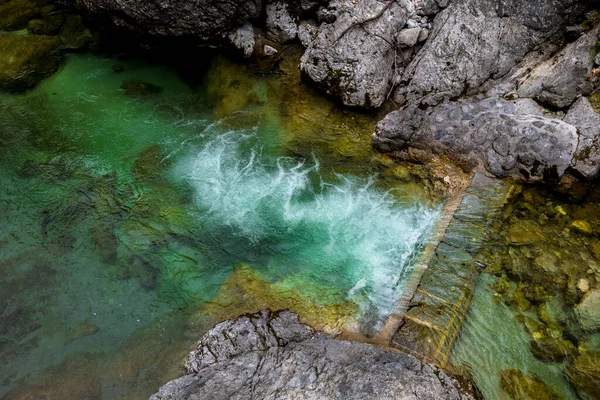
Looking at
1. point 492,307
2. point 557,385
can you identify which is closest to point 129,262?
point 492,307

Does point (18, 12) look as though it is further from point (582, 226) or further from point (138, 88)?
point (582, 226)

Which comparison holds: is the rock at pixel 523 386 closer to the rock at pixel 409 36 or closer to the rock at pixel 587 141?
the rock at pixel 587 141

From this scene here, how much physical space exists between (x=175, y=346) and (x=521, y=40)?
338 inches

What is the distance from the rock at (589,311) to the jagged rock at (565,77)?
3730 mm

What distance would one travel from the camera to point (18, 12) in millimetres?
11016

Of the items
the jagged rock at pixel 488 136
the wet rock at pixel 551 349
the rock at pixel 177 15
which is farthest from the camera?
the rock at pixel 177 15

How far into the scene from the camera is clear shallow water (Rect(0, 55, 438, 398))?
250 inches

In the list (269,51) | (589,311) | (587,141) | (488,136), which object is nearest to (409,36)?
(488,136)

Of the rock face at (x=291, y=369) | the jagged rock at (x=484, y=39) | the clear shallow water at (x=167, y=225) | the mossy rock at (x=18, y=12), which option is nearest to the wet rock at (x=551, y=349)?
the rock face at (x=291, y=369)

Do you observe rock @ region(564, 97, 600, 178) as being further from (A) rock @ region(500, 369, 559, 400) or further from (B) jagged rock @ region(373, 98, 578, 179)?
(A) rock @ region(500, 369, 559, 400)

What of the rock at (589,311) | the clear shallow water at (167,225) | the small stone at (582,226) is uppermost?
the small stone at (582,226)

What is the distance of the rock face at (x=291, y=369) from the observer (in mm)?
5207

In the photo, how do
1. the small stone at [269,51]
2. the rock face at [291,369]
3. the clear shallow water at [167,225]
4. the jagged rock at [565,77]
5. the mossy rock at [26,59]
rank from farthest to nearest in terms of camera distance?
1. the small stone at [269,51]
2. the mossy rock at [26,59]
3. the jagged rock at [565,77]
4. the clear shallow water at [167,225]
5. the rock face at [291,369]

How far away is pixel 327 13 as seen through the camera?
9523mm
